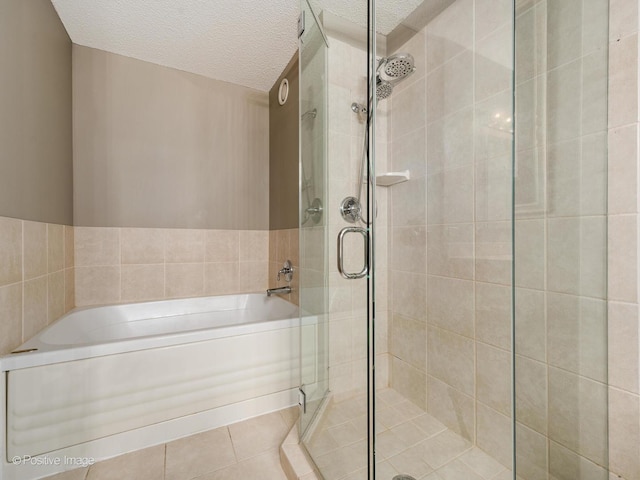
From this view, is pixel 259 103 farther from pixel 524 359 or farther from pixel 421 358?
pixel 524 359

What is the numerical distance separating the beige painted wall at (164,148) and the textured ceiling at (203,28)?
6.5 inches

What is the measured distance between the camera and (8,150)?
44.8 inches

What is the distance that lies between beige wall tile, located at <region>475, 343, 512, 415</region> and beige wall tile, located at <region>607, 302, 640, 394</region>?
11.1 inches

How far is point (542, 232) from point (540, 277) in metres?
0.16

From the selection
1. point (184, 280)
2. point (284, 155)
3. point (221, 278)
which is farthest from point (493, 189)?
point (184, 280)

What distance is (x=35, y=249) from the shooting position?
134cm

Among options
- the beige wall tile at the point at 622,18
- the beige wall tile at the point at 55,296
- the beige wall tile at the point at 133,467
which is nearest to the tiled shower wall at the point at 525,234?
the beige wall tile at the point at 622,18

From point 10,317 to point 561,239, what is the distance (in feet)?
7.15

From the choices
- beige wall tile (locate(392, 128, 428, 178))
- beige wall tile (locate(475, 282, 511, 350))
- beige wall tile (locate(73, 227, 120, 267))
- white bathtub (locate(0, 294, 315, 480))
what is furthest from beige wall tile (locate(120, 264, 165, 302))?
beige wall tile (locate(475, 282, 511, 350))

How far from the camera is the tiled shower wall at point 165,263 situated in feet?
6.15

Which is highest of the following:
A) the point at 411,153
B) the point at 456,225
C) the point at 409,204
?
the point at 411,153

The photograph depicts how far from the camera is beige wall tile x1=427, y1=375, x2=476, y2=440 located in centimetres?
113

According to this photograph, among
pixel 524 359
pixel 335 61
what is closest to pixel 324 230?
pixel 335 61

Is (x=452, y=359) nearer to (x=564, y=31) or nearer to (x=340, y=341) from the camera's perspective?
(x=340, y=341)
